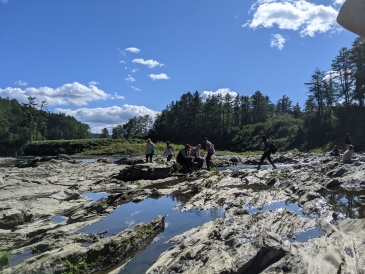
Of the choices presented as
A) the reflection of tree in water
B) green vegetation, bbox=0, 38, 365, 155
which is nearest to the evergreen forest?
green vegetation, bbox=0, 38, 365, 155

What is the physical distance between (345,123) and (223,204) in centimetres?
6239

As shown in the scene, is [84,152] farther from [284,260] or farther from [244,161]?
[284,260]

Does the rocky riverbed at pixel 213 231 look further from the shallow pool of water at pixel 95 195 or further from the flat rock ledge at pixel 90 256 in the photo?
the shallow pool of water at pixel 95 195

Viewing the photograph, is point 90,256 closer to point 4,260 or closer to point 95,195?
point 4,260

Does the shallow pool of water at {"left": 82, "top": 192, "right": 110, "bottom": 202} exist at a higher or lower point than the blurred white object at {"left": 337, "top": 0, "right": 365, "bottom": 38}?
lower

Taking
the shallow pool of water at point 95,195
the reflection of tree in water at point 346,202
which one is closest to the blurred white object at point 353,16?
the reflection of tree in water at point 346,202

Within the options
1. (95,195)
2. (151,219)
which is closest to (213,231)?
(151,219)

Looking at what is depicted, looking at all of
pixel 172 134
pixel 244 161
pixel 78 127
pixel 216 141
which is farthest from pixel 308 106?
pixel 78 127

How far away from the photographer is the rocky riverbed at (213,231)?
615 centimetres

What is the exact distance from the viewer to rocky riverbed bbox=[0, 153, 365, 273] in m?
6.15

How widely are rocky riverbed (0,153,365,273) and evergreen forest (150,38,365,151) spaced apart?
148ft

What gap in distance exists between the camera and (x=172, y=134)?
134 metres

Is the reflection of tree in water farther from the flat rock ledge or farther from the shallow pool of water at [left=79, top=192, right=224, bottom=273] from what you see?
the flat rock ledge

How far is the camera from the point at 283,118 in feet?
335
